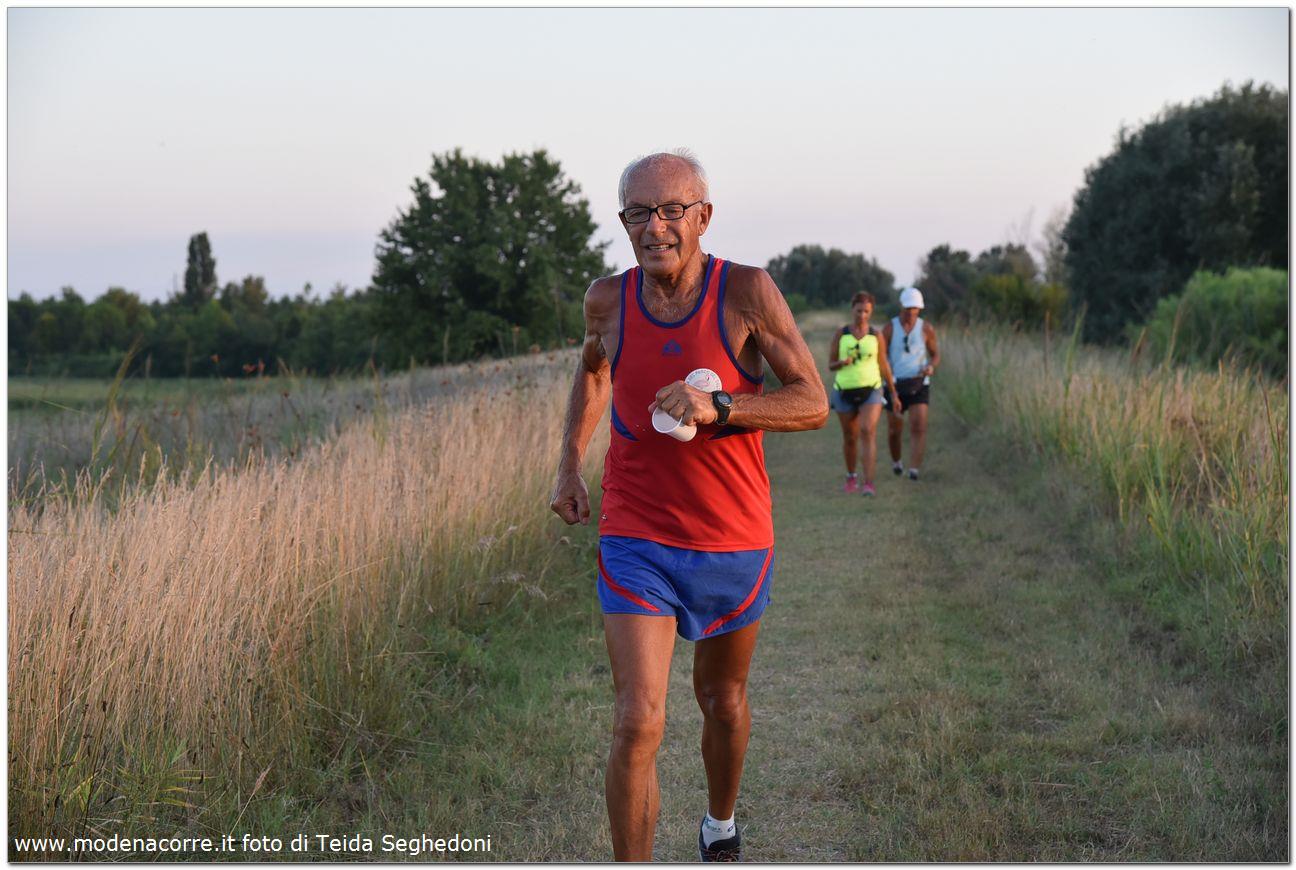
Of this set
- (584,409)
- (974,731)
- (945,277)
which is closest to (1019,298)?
(945,277)

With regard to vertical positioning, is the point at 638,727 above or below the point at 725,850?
above

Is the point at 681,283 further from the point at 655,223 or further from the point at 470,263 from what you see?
the point at 470,263

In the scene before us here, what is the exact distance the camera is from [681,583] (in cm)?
312

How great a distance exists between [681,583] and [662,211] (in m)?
1.05

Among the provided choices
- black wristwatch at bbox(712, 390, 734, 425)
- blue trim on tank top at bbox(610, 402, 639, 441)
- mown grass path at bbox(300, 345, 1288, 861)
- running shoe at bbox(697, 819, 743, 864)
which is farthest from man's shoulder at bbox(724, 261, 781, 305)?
mown grass path at bbox(300, 345, 1288, 861)

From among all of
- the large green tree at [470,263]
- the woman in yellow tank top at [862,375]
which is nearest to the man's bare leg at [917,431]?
the woman in yellow tank top at [862,375]

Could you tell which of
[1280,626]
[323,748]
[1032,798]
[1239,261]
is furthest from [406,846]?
[1239,261]

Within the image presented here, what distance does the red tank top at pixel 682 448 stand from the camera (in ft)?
10.1

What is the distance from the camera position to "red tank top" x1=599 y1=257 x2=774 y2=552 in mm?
3086

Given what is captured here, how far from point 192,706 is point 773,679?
9.00ft

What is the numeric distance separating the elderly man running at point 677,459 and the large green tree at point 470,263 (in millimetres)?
35923

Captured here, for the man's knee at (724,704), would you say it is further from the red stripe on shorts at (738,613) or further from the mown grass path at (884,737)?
the mown grass path at (884,737)

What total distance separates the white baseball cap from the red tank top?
7.18 m

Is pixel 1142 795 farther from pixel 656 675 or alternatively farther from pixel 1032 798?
pixel 656 675
